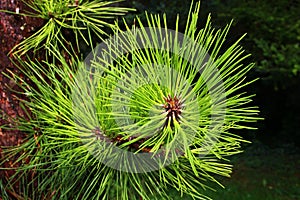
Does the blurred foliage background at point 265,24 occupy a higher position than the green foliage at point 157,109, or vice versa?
the blurred foliage background at point 265,24

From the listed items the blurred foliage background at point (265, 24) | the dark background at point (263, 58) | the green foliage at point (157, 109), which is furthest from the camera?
the blurred foliage background at point (265, 24)

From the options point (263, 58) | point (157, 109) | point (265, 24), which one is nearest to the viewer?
point (157, 109)

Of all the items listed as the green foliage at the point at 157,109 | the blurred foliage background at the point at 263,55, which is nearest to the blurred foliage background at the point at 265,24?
the blurred foliage background at the point at 263,55

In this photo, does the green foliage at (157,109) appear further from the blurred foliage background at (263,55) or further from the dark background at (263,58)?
the blurred foliage background at (263,55)

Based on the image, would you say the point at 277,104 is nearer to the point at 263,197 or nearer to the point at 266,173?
the point at 266,173

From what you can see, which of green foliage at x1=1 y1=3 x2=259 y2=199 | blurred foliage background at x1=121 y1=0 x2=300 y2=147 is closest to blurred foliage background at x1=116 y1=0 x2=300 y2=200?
blurred foliage background at x1=121 y1=0 x2=300 y2=147

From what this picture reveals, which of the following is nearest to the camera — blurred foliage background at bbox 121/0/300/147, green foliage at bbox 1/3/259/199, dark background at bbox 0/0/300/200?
green foliage at bbox 1/3/259/199

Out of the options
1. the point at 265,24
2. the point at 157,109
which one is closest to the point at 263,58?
the point at 265,24

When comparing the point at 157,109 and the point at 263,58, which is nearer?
the point at 157,109

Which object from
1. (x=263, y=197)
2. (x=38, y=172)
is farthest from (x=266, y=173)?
(x=38, y=172)

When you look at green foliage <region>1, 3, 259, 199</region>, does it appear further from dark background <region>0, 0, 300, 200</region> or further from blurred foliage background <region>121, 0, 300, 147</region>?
blurred foliage background <region>121, 0, 300, 147</region>

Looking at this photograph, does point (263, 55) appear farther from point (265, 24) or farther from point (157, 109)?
point (157, 109)
